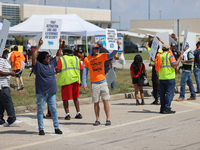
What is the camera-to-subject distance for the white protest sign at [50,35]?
29.2 feet

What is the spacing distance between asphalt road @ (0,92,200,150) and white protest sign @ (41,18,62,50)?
1.91m

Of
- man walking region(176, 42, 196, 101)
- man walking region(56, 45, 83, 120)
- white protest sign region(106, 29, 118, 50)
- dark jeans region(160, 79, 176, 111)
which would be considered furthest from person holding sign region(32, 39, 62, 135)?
man walking region(176, 42, 196, 101)

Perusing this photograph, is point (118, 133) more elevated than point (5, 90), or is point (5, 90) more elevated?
point (5, 90)

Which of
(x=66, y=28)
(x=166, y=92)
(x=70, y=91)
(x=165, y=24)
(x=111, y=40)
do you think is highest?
(x=165, y=24)

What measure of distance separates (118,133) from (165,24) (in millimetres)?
96354

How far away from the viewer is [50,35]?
353 inches

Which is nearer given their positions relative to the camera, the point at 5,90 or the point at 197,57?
the point at 5,90

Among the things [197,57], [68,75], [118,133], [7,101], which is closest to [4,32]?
[7,101]

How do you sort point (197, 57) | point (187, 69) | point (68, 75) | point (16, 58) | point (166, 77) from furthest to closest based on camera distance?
point (16, 58), point (197, 57), point (187, 69), point (166, 77), point (68, 75)

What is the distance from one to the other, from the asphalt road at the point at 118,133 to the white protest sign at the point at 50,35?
1.91 m

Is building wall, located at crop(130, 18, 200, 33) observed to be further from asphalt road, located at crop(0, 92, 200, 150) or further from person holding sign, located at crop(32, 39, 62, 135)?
person holding sign, located at crop(32, 39, 62, 135)

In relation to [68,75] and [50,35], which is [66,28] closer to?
[50,35]

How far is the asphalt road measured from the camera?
6.27m

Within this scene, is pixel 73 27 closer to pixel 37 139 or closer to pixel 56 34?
pixel 56 34
